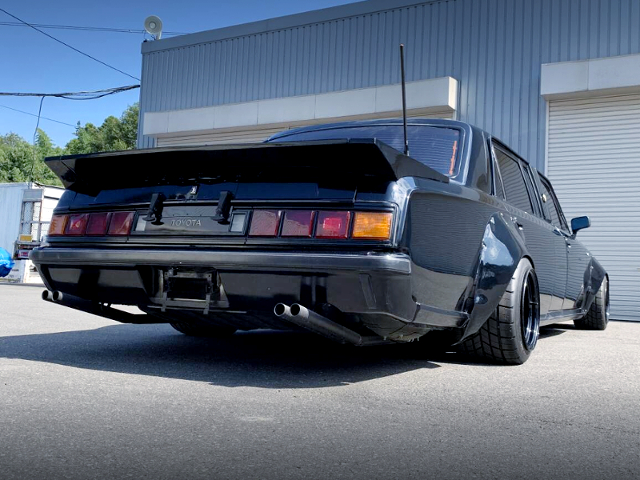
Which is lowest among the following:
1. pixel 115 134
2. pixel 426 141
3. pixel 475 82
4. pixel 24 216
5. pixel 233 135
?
pixel 426 141

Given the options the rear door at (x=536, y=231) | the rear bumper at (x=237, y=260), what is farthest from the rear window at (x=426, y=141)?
the rear bumper at (x=237, y=260)

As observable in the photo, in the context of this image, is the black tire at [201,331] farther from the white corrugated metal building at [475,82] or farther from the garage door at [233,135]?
the garage door at [233,135]

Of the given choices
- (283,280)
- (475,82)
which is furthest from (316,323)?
(475,82)

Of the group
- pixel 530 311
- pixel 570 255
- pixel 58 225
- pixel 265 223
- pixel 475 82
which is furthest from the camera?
pixel 475 82

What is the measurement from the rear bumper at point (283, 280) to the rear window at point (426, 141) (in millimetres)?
885

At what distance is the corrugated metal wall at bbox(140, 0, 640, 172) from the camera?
11953 millimetres

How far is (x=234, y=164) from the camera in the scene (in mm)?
3482

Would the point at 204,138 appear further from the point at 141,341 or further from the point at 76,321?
the point at 141,341

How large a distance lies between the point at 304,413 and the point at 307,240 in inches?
31.2

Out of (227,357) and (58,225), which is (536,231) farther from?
(58,225)

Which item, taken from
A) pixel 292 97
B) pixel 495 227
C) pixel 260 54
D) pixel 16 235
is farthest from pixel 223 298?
pixel 16 235

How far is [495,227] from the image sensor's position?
3.98 metres

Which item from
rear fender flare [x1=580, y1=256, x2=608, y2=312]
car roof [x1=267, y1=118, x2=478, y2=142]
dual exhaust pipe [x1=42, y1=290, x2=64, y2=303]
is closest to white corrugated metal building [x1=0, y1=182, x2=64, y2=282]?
rear fender flare [x1=580, y1=256, x2=608, y2=312]

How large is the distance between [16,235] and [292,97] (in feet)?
32.2
